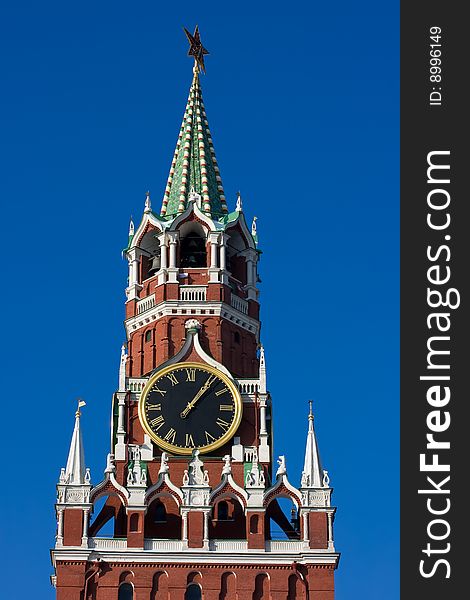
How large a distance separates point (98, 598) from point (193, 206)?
17145 millimetres

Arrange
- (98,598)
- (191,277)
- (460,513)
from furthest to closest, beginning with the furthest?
(191,277)
(98,598)
(460,513)

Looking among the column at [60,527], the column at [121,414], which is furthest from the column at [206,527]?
the column at [121,414]

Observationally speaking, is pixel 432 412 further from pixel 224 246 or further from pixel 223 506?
pixel 224 246

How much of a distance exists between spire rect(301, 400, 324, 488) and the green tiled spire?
11.4 m

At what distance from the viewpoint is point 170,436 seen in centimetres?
6662

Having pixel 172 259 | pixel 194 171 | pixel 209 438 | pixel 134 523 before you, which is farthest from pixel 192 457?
pixel 194 171

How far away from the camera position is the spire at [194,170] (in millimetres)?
74188

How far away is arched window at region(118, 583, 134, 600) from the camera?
63062 mm

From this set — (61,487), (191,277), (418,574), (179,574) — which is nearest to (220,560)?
(179,574)

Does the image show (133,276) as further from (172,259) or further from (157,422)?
(157,422)

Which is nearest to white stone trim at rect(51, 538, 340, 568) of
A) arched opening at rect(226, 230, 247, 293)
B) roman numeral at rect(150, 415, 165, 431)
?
roman numeral at rect(150, 415, 165, 431)

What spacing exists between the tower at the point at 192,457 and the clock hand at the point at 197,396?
50 mm

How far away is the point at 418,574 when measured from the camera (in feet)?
155

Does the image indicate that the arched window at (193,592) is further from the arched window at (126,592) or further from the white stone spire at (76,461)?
the white stone spire at (76,461)
